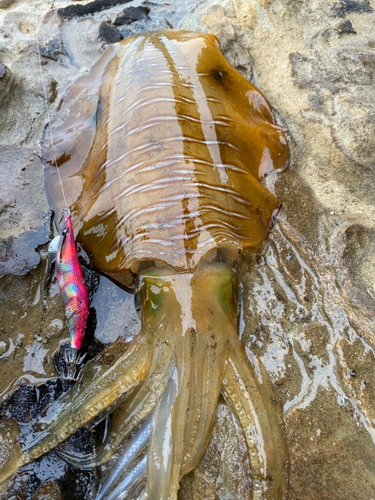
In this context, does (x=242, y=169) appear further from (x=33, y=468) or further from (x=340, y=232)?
(x=33, y=468)

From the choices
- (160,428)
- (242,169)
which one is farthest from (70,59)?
(160,428)

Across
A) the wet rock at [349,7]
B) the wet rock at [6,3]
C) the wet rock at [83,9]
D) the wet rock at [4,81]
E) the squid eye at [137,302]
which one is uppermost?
the wet rock at [6,3]

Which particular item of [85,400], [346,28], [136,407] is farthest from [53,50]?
[136,407]

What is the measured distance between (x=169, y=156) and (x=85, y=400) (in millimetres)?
1672

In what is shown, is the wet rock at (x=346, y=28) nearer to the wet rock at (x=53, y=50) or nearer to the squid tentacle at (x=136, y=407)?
the wet rock at (x=53, y=50)

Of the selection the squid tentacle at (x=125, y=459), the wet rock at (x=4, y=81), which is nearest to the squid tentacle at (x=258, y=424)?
the squid tentacle at (x=125, y=459)

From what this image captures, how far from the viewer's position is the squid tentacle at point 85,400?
7.39 feet

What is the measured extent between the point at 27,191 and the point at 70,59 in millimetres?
1640

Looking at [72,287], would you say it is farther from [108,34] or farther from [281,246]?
[108,34]

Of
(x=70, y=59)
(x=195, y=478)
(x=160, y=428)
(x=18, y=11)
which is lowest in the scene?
(x=195, y=478)

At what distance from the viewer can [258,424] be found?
223 centimetres

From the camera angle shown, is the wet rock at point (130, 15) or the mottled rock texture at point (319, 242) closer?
the mottled rock texture at point (319, 242)

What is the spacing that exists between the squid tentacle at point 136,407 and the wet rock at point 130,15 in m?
3.57

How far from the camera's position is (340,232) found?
115 inches
